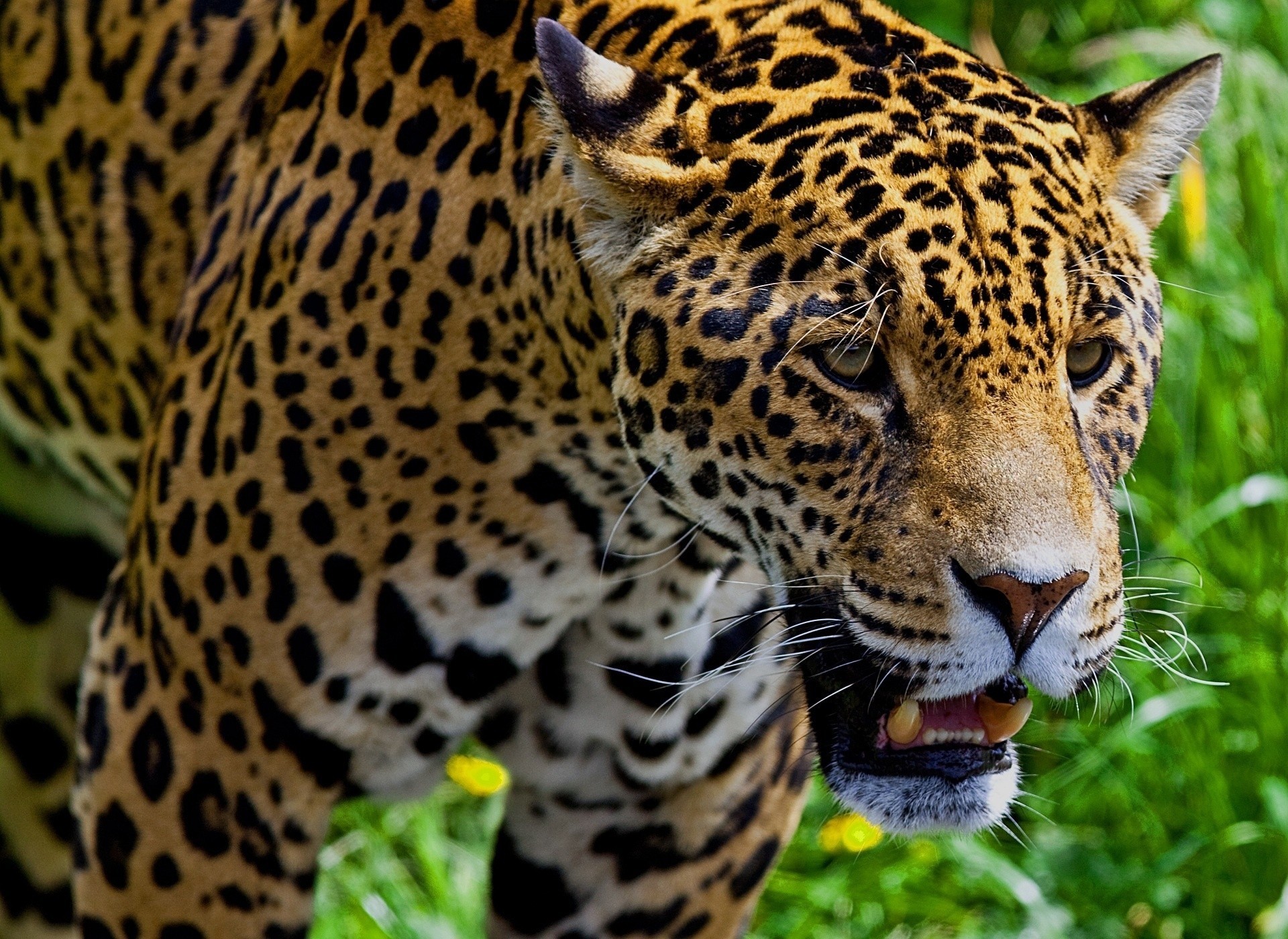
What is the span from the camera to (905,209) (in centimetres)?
287

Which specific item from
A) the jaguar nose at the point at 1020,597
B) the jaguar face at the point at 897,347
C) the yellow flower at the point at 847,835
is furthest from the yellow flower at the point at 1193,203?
the jaguar nose at the point at 1020,597

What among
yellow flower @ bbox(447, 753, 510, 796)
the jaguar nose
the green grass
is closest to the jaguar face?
the jaguar nose

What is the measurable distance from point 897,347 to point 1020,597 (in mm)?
369

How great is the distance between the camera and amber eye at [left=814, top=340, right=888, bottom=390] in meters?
2.86

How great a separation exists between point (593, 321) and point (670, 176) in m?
0.27

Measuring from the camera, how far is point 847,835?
478 centimetres

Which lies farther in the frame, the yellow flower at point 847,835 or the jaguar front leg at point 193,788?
the yellow flower at point 847,835

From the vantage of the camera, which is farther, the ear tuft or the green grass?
the green grass

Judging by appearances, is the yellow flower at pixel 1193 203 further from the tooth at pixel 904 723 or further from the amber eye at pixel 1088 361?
the tooth at pixel 904 723

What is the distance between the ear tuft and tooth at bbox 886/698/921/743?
3.02 ft

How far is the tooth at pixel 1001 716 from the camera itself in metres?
3.09

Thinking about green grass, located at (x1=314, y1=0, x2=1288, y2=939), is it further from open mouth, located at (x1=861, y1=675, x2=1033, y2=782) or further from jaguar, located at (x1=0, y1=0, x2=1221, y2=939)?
open mouth, located at (x1=861, y1=675, x2=1033, y2=782)

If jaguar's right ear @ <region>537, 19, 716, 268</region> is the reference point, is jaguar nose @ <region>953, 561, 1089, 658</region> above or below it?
below

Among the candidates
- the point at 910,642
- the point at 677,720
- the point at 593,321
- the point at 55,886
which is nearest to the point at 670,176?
the point at 593,321
